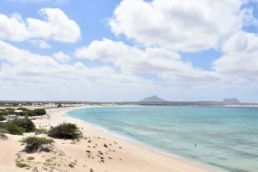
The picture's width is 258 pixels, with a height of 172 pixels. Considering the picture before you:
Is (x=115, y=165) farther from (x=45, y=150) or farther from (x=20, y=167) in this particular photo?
(x=20, y=167)

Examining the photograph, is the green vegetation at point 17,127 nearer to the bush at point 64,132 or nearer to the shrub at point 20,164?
the bush at point 64,132

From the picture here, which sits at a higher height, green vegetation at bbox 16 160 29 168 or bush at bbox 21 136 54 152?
bush at bbox 21 136 54 152

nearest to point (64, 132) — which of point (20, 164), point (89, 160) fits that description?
point (89, 160)

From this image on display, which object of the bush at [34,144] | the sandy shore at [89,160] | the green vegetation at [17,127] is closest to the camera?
the sandy shore at [89,160]

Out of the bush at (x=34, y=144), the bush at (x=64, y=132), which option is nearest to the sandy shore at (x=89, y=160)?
the bush at (x=34, y=144)

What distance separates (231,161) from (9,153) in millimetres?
19200

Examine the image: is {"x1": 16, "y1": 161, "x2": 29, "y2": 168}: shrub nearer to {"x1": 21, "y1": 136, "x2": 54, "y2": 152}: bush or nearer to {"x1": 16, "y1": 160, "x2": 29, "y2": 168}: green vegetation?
{"x1": 16, "y1": 160, "x2": 29, "y2": 168}: green vegetation

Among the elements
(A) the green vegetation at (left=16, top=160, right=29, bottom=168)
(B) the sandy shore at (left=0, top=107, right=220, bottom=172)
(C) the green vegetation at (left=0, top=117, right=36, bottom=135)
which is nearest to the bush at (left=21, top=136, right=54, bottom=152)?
(B) the sandy shore at (left=0, top=107, right=220, bottom=172)

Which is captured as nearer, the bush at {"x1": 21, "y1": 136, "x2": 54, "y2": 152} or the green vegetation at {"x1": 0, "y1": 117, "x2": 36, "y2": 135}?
the bush at {"x1": 21, "y1": 136, "x2": 54, "y2": 152}

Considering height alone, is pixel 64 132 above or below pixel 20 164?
above

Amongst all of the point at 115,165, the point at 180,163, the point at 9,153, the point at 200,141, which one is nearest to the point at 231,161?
the point at 180,163

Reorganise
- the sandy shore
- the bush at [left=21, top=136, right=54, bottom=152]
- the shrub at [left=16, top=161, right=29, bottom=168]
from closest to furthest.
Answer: the shrub at [left=16, top=161, right=29, bottom=168] → the sandy shore → the bush at [left=21, top=136, right=54, bottom=152]

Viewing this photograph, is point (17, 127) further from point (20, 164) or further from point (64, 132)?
point (20, 164)

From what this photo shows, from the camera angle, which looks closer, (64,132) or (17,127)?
(64,132)
